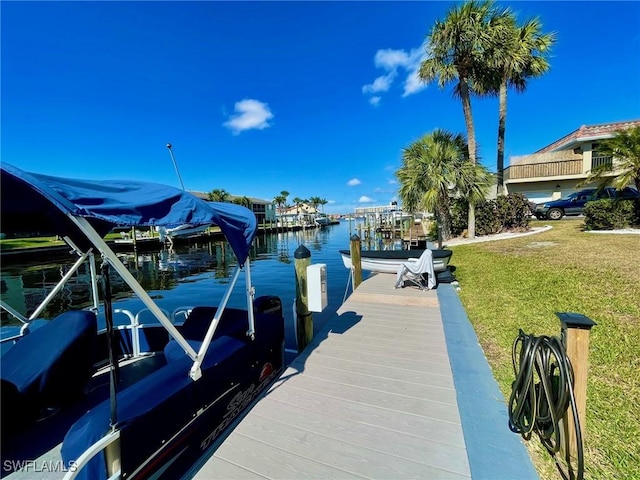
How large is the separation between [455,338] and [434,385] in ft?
4.48

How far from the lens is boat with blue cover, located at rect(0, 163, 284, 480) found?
1.90 meters

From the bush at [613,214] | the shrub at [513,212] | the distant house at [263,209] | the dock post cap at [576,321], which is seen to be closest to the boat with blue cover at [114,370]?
the dock post cap at [576,321]

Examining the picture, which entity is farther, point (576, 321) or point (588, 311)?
point (588, 311)

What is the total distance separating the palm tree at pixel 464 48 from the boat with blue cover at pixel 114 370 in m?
14.4

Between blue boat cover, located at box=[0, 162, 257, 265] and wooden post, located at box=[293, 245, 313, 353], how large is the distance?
1.47 meters

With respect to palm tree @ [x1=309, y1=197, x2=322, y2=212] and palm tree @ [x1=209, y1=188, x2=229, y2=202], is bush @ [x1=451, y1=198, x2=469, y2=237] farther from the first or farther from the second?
palm tree @ [x1=309, y1=197, x2=322, y2=212]

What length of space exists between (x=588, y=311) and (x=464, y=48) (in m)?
14.5

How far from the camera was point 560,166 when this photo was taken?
21312 mm

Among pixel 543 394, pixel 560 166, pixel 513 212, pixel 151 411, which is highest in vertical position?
pixel 560 166

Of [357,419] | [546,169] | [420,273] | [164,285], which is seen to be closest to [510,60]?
[546,169]

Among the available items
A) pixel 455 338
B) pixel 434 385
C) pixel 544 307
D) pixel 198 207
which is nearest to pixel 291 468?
pixel 434 385

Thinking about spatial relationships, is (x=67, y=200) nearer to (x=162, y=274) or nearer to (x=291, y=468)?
(x=291, y=468)

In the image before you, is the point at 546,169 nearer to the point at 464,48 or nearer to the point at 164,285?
the point at 464,48

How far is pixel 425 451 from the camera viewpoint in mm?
2381
